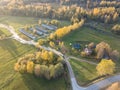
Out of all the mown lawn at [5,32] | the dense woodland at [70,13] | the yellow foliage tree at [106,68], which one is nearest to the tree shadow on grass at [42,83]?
the yellow foliage tree at [106,68]

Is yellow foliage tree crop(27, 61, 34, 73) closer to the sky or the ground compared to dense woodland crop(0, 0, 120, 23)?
closer to the ground

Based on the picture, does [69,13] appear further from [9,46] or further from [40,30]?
[9,46]

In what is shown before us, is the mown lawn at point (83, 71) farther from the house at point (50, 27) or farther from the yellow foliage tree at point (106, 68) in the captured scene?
the house at point (50, 27)

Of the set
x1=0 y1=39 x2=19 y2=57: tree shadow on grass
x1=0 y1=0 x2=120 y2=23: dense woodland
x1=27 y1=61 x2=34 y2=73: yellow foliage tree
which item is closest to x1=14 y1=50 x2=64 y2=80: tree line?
x1=27 y1=61 x2=34 y2=73: yellow foliage tree

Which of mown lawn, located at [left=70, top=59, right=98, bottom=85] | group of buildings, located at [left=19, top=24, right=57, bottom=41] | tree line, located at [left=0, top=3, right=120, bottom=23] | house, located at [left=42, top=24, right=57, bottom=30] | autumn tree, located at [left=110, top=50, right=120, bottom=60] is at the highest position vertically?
tree line, located at [left=0, top=3, right=120, bottom=23]

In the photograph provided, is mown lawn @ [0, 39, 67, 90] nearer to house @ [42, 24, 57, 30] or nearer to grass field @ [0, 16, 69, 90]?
grass field @ [0, 16, 69, 90]

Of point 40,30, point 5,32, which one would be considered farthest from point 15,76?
point 5,32

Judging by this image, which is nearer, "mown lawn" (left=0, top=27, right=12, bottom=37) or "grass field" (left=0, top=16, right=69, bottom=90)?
"grass field" (left=0, top=16, right=69, bottom=90)
